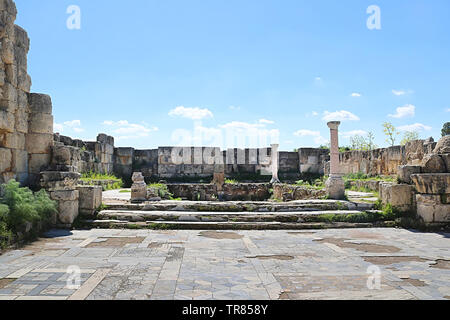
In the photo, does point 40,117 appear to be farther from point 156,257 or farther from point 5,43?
point 156,257

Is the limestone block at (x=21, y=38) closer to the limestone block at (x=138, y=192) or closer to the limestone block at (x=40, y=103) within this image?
the limestone block at (x=40, y=103)

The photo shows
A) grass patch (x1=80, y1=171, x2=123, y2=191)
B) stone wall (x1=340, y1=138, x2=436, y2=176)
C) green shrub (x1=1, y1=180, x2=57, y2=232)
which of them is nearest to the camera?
green shrub (x1=1, y1=180, x2=57, y2=232)

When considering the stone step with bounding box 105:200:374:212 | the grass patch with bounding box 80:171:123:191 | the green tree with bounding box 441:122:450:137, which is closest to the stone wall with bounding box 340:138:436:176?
the stone step with bounding box 105:200:374:212

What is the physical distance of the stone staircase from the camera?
8.06 m

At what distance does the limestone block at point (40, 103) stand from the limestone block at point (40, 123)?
0.10m

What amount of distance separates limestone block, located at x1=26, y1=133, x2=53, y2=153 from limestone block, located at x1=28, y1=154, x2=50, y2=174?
125 mm

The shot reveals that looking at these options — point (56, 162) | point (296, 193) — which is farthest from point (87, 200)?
point (296, 193)

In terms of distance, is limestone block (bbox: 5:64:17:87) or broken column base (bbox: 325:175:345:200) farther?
broken column base (bbox: 325:175:345:200)

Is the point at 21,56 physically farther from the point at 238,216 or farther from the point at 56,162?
the point at 238,216

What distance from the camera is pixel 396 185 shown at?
8648 millimetres

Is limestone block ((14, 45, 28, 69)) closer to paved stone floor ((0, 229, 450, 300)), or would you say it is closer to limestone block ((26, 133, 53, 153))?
limestone block ((26, 133, 53, 153))
